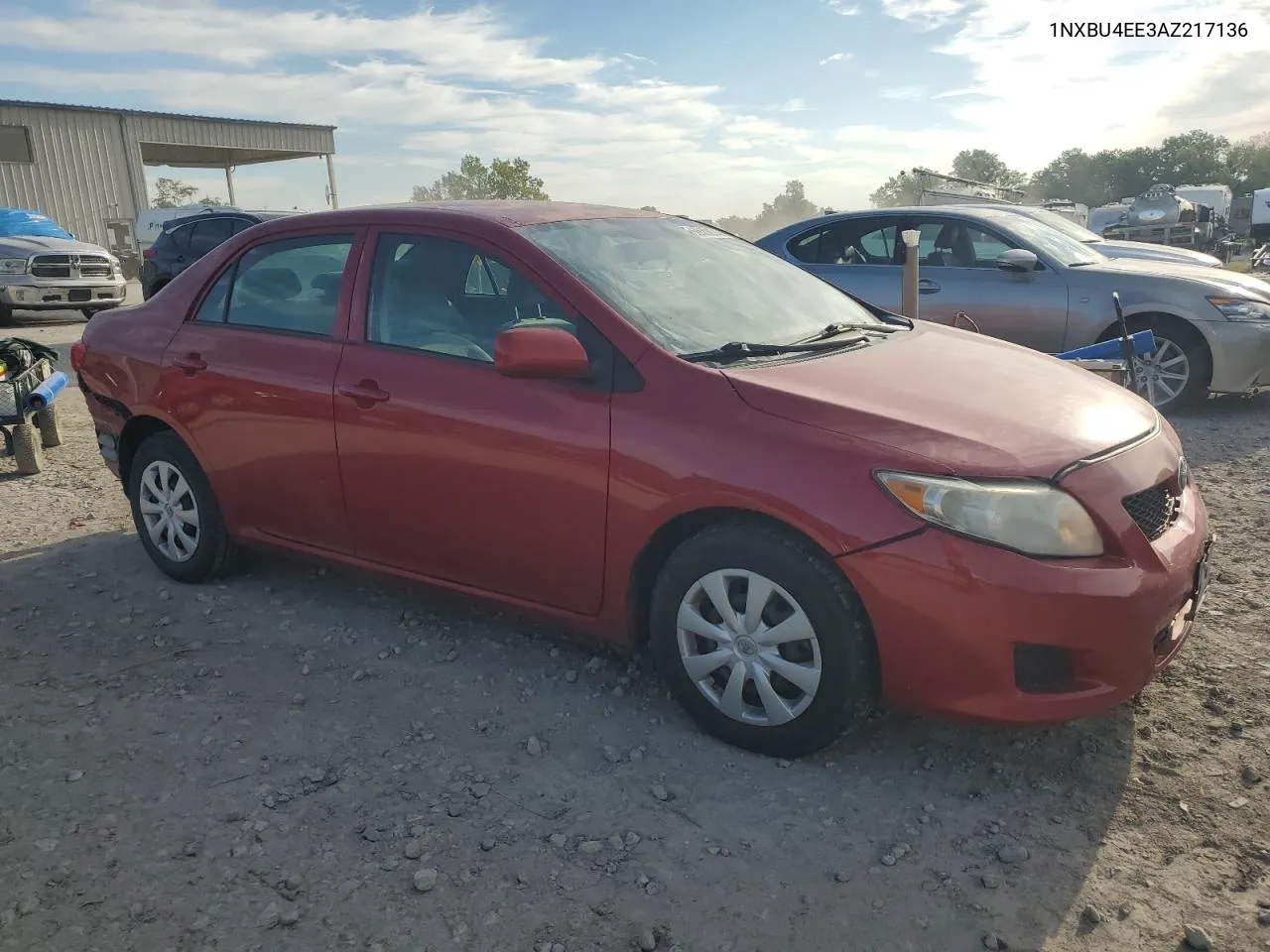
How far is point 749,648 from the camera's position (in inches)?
116

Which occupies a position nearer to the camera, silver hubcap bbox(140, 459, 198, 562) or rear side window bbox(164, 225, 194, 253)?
silver hubcap bbox(140, 459, 198, 562)

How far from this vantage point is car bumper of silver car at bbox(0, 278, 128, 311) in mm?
14344

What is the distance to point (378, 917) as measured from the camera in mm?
2391

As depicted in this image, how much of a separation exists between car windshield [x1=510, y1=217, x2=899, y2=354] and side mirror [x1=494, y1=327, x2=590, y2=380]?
244 millimetres

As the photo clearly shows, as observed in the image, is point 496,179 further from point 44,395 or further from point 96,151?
Answer: point 44,395

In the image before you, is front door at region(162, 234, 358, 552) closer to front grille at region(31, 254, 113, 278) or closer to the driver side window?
the driver side window

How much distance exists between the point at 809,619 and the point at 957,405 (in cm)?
79

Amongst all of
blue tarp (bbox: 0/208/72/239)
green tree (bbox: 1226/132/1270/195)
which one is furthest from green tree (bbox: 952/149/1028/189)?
blue tarp (bbox: 0/208/72/239)

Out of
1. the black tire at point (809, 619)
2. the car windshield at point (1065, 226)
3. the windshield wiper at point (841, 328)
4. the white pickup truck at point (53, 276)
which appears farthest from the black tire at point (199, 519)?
the white pickup truck at point (53, 276)

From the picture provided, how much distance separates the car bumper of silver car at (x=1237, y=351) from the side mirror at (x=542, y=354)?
231 inches

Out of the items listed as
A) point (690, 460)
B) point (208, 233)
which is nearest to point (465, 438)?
point (690, 460)

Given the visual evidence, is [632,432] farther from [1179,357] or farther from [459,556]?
[1179,357]

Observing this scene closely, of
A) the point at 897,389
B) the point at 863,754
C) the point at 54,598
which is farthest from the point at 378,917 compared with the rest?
the point at 54,598

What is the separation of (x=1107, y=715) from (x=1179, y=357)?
510 cm
